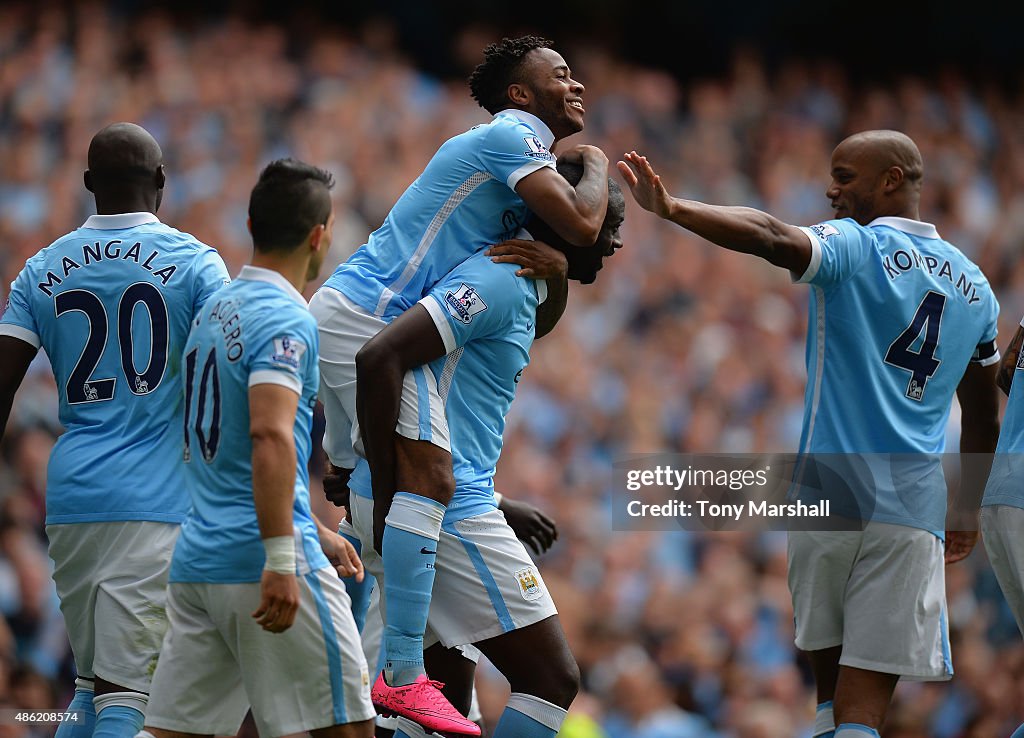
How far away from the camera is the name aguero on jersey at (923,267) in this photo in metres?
5.59

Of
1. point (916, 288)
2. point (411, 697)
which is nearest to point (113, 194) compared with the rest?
point (411, 697)

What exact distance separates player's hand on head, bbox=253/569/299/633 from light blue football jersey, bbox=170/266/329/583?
148mm

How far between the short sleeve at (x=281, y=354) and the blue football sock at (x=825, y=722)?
2682 mm

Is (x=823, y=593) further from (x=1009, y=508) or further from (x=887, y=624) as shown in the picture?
(x=1009, y=508)

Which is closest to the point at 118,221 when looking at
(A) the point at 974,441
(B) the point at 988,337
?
(B) the point at 988,337

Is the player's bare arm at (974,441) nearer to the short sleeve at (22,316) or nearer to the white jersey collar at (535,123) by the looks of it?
the white jersey collar at (535,123)

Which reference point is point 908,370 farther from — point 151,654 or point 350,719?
point 151,654

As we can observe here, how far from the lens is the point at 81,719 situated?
17.4 ft

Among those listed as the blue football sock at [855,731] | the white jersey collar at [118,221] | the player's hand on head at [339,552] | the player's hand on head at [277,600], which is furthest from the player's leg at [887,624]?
the white jersey collar at [118,221]

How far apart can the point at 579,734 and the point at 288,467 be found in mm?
4902

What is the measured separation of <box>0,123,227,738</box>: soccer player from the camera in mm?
5164

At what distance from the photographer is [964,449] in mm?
6176

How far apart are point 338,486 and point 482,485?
85cm

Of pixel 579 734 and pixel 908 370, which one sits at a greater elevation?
pixel 908 370
